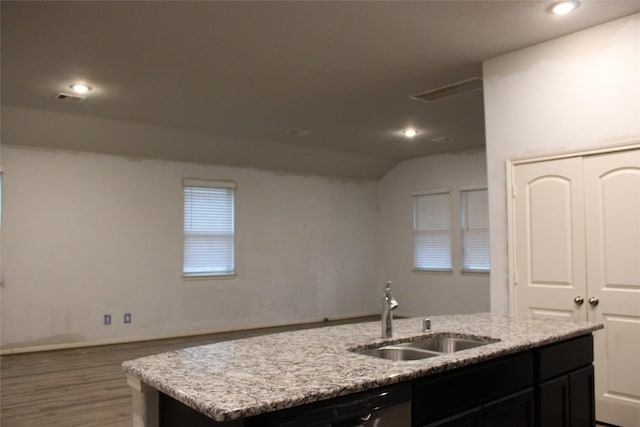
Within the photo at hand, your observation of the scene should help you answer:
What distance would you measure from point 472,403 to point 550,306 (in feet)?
7.07

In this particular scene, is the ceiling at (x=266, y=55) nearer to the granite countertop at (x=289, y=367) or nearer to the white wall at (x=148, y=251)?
the white wall at (x=148, y=251)

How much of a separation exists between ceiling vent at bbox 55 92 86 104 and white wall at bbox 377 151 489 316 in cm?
572

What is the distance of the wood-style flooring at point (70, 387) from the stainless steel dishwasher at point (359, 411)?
8.92 feet

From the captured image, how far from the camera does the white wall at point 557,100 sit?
3.61 m

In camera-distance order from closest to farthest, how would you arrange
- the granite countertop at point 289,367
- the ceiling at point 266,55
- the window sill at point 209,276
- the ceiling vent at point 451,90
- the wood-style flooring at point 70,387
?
the granite countertop at point 289,367 → the ceiling at point 266,55 → the wood-style flooring at point 70,387 → the ceiling vent at point 451,90 → the window sill at point 209,276

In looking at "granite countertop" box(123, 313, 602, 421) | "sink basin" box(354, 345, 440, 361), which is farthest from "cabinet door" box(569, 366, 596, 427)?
"sink basin" box(354, 345, 440, 361)

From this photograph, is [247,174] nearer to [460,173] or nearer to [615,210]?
[460,173]

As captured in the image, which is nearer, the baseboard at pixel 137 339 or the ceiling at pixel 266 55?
the ceiling at pixel 266 55

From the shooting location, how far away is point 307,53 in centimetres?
429

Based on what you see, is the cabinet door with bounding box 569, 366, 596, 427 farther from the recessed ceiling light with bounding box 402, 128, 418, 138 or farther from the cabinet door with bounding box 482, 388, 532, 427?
the recessed ceiling light with bounding box 402, 128, 418, 138

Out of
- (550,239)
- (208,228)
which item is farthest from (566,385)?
(208,228)

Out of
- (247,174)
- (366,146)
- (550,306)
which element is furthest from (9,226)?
(550,306)

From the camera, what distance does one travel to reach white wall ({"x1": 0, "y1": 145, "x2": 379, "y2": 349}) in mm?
6488

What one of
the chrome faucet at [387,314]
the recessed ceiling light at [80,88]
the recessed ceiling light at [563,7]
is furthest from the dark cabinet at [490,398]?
the recessed ceiling light at [80,88]
